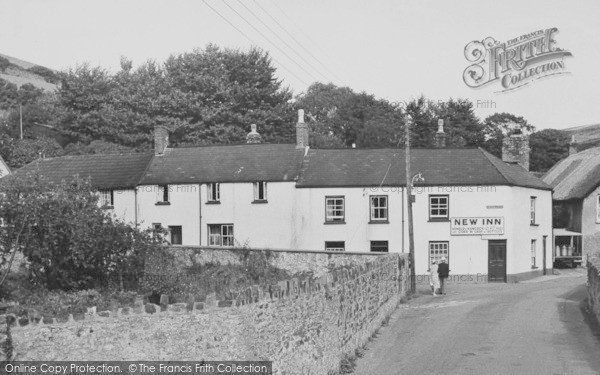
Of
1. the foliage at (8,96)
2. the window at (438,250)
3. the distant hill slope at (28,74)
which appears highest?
the distant hill slope at (28,74)

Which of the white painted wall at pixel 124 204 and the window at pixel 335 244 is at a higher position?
the white painted wall at pixel 124 204

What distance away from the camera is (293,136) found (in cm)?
6856

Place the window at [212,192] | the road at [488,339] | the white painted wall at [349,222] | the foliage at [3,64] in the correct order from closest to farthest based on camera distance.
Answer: the road at [488,339] → the white painted wall at [349,222] → the window at [212,192] → the foliage at [3,64]

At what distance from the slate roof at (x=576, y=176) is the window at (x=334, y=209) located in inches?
715

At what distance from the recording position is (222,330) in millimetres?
11344

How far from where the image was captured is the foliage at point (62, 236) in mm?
32344

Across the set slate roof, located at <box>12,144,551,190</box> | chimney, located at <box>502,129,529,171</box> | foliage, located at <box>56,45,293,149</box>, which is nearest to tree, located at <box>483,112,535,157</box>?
foliage, located at <box>56,45,293,149</box>

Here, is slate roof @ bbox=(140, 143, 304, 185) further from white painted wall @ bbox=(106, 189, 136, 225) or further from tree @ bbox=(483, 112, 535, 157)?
tree @ bbox=(483, 112, 535, 157)

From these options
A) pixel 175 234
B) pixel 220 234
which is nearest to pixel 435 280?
pixel 220 234

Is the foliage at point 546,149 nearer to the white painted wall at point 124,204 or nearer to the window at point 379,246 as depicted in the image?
the window at point 379,246

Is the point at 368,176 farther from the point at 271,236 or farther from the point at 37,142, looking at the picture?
the point at 37,142

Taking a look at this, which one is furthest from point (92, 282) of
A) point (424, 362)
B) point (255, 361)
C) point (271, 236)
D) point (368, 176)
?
point (255, 361)

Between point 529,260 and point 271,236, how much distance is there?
1585 cm

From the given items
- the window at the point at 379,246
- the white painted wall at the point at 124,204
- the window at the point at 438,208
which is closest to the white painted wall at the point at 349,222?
the window at the point at 379,246
